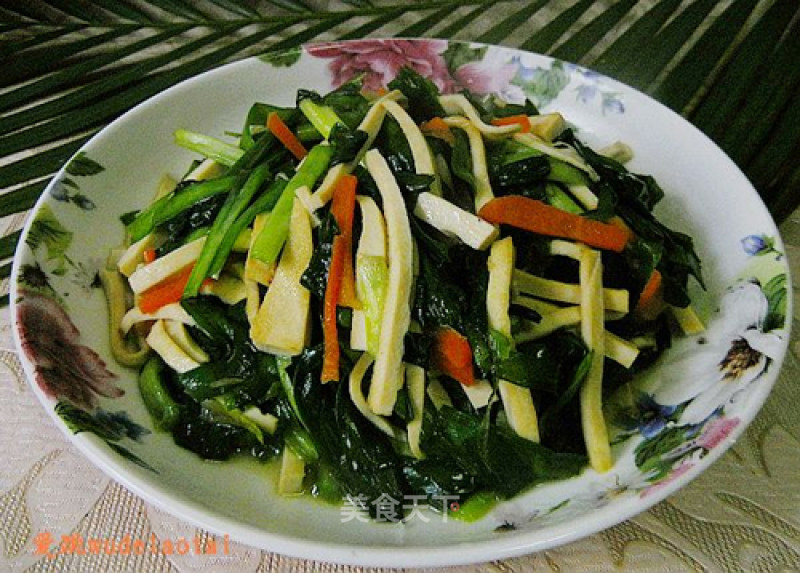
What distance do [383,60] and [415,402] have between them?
144cm

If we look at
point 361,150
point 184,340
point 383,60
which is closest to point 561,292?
point 361,150

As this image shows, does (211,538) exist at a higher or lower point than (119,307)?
lower

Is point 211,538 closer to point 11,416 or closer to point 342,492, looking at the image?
point 342,492

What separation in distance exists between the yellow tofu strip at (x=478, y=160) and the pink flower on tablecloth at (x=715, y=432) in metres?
0.70

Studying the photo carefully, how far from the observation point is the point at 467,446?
5.42ft

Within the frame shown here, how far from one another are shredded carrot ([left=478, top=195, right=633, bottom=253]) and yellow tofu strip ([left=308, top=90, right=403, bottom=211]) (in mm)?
356

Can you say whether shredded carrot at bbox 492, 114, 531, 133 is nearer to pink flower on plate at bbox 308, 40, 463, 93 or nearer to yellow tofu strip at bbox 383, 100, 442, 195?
yellow tofu strip at bbox 383, 100, 442, 195

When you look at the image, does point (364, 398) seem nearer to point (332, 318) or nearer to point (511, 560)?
point (332, 318)

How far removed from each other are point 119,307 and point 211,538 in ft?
2.22

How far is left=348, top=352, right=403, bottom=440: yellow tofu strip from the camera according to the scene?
63.6 inches

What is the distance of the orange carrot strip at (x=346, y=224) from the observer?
65.6 inches

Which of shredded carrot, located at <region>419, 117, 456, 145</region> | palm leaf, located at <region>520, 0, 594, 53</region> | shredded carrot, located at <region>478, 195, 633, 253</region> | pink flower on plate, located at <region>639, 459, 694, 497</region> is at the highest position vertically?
shredded carrot, located at <region>419, 117, 456, 145</region>

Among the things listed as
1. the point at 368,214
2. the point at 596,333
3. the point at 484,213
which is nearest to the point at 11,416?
the point at 368,214

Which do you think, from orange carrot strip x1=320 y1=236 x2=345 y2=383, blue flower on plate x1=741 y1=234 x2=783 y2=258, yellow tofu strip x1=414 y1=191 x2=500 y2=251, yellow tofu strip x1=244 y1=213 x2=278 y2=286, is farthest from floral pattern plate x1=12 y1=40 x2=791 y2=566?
yellow tofu strip x1=414 y1=191 x2=500 y2=251
